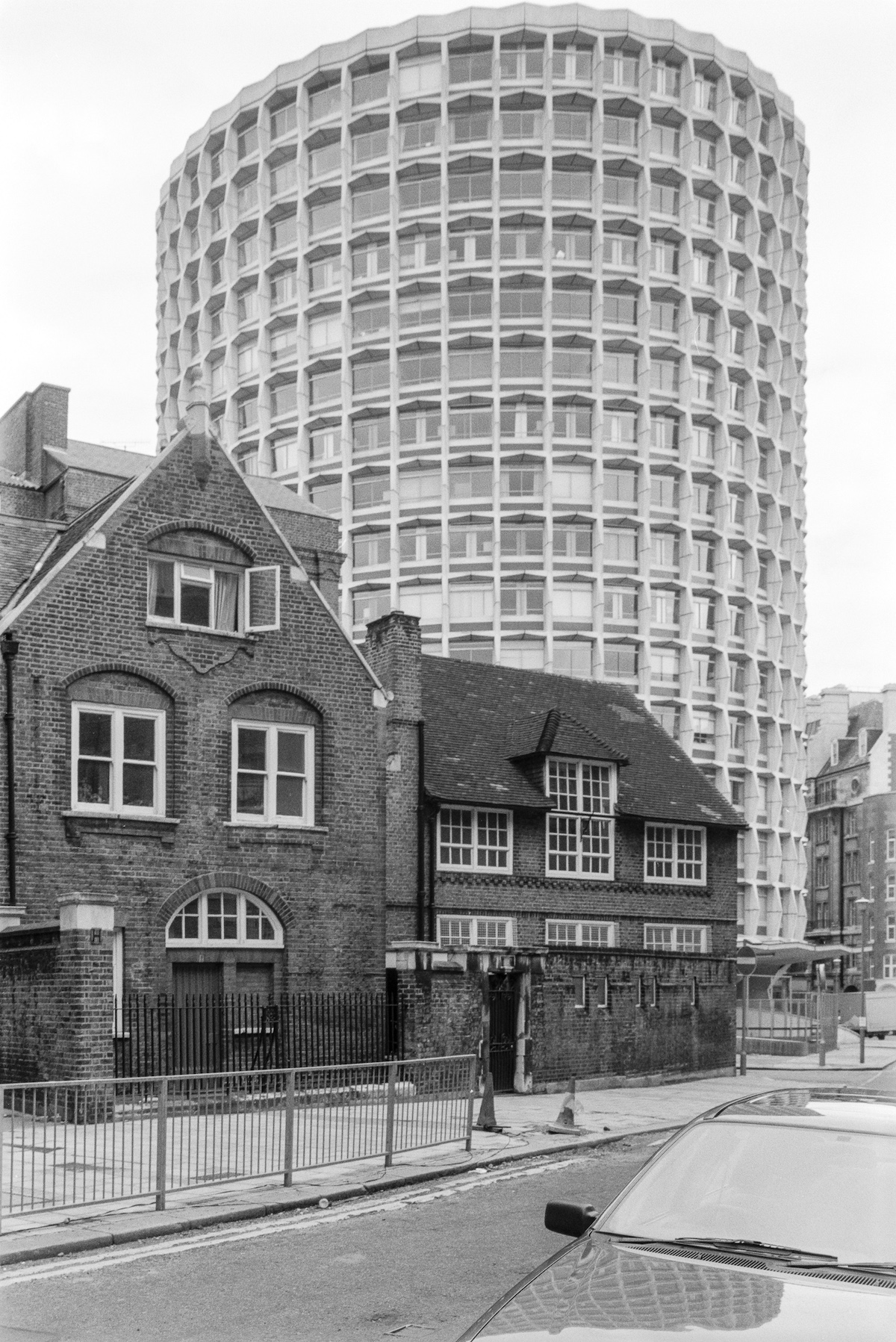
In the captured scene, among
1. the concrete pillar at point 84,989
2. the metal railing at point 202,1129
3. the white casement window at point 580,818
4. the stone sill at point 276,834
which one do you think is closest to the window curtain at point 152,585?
the stone sill at point 276,834

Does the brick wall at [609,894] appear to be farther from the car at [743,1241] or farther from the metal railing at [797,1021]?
the car at [743,1241]

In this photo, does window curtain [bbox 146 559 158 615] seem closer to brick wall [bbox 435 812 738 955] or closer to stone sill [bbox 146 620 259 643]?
stone sill [bbox 146 620 259 643]

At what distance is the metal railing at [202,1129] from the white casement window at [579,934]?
15.9 m

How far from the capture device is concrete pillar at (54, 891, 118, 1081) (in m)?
20.2

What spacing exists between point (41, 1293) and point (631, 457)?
73.2 metres

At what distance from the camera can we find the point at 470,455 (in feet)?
257

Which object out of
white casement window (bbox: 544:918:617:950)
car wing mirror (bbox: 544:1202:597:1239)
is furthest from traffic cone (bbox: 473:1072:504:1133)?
car wing mirror (bbox: 544:1202:597:1239)

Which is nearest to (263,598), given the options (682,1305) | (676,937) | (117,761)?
(117,761)

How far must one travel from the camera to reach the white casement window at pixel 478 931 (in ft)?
103

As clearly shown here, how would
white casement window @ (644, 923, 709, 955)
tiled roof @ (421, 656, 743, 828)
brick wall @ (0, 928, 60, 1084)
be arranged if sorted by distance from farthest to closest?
white casement window @ (644, 923, 709, 955) < tiled roof @ (421, 656, 743, 828) < brick wall @ (0, 928, 60, 1084)

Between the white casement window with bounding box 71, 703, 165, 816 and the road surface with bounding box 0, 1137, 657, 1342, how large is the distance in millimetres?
12145

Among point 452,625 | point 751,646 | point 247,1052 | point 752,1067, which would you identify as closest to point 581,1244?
point 247,1052

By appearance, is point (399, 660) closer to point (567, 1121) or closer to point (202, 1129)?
point (567, 1121)

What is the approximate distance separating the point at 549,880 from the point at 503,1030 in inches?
271
